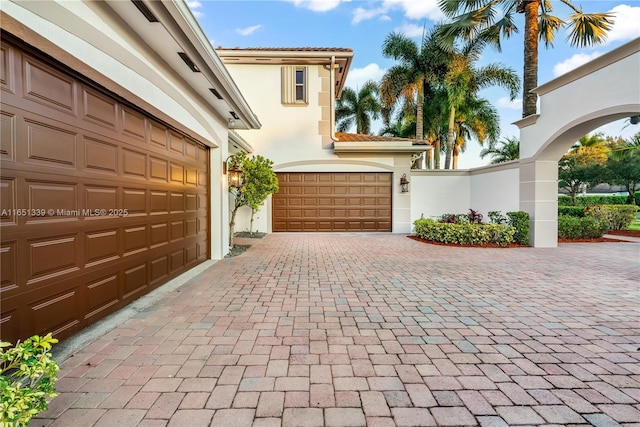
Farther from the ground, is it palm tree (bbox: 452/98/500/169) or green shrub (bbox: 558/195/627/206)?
palm tree (bbox: 452/98/500/169)

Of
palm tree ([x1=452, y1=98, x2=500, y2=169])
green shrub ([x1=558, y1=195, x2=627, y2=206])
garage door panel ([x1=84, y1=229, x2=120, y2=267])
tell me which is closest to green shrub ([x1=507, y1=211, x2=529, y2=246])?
garage door panel ([x1=84, y1=229, x2=120, y2=267])

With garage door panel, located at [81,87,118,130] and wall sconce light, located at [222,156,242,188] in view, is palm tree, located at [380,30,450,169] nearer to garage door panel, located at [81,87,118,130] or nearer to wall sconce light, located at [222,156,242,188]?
wall sconce light, located at [222,156,242,188]

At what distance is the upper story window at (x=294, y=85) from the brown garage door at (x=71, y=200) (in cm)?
747

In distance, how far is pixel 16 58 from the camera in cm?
215

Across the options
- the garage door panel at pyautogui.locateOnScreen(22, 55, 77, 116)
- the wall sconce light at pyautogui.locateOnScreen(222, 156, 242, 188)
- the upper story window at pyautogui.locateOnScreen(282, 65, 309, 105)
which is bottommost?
the wall sconce light at pyautogui.locateOnScreen(222, 156, 242, 188)

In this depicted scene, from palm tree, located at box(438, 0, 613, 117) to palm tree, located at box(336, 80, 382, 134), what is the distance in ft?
36.2

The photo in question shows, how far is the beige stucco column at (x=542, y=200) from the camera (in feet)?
24.4

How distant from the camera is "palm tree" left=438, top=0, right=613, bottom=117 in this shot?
841 centimetres

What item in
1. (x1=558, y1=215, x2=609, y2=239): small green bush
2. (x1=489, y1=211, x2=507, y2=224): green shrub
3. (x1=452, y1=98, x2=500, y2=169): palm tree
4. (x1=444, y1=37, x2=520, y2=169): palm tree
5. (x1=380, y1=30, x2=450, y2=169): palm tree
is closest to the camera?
(x1=489, y1=211, x2=507, y2=224): green shrub

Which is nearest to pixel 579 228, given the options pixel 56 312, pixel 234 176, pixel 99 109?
pixel 234 176

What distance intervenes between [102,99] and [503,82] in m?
16.7

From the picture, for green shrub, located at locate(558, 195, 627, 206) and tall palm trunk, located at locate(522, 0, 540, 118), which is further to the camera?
green shrub, located at locate(558, 195, 627, 206)

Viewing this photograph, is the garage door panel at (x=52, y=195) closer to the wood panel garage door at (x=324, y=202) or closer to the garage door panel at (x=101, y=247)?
the garage door panel at (x=101, y=247)

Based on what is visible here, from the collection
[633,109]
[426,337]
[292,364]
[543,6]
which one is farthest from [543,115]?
[292,364]
